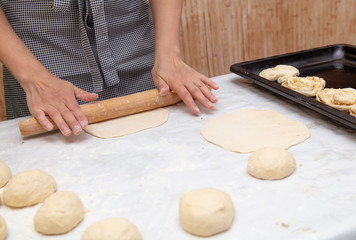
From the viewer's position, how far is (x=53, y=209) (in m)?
0.90

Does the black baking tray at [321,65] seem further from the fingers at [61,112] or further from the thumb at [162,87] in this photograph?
the fingers at [61,112]

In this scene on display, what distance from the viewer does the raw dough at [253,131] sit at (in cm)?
120

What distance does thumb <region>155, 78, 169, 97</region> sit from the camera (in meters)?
1.53

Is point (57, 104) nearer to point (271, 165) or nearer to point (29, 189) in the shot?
point (29, 189)

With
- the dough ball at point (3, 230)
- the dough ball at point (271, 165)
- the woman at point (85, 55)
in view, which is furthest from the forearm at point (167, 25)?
the dough ball at point (3, 230)

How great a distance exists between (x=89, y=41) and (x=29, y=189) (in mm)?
917

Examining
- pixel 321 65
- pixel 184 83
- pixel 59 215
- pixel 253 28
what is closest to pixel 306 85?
pixel 321 65

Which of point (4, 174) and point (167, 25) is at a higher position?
point (167, 25)

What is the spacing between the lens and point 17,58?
146 cm

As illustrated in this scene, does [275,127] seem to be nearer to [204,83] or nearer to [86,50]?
[204,83]

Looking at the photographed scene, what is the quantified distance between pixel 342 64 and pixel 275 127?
2.51 ft

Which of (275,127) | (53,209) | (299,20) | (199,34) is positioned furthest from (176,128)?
(299,20)

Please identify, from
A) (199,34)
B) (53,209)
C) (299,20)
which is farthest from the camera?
(299,20)

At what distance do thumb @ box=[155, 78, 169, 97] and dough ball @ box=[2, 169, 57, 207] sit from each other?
633 mm
